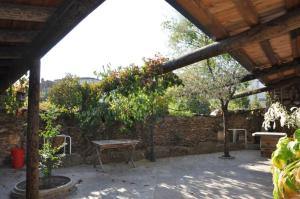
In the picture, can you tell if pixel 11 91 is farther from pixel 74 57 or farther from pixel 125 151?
pixel 74 57

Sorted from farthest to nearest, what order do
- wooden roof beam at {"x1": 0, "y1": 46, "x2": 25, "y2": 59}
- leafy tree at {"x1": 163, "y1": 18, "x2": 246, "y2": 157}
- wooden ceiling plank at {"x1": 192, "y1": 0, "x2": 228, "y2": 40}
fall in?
leafy tree at {"x1": 163, "y1": 18, "x2": 246, "y2": 157} < wooden roof beam at {"x1": 0, "y1": 46, "x2": 25, "y2": 59} < wooden ceiling plank at {"x1": 192, "y1": 0, "x2": 228, "y2": 40}

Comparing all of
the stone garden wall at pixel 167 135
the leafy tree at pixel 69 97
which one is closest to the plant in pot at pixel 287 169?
the stone garden wall at pixel 167 135

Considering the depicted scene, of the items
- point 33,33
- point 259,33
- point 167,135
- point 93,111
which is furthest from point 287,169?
point 167,135

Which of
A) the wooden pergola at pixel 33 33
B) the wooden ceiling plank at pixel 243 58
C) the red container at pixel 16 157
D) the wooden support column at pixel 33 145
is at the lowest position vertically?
the red container at pixel 16 157

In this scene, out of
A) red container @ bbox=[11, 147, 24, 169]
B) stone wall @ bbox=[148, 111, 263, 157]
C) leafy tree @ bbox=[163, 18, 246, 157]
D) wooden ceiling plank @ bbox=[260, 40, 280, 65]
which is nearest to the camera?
wooden ceiling plank @ bbox=[260, 40, 280, 65]

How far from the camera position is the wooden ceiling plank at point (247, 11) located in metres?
3.53

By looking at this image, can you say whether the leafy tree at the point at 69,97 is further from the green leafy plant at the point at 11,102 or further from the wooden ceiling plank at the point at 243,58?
the wooden ceiling plank at the point at 243,58

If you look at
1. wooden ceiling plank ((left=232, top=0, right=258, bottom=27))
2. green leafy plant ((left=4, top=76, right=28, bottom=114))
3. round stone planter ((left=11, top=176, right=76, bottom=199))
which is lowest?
round stone planter ((left=11, top=176, right=76, bottom=199))

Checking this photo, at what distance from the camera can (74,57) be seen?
24.9 metres

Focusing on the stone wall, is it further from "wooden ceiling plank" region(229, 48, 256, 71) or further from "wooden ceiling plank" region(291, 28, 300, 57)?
"wooden ceiling plank" region(291, 28, 300, 57)

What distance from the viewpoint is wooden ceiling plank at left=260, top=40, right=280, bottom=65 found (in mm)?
5139

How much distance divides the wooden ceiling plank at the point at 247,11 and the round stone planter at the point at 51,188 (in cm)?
449

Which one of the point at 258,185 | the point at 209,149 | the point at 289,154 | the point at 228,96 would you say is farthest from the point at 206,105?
the point at 289,154

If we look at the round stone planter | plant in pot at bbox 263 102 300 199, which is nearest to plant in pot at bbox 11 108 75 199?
the round stone planter
